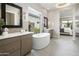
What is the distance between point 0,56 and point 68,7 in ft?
5.90

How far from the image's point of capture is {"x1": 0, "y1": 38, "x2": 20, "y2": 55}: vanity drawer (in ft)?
6.27

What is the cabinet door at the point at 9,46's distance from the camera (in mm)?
1879

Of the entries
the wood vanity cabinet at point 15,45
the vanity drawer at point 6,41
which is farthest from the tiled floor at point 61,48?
the vanity drawer at point 6,41

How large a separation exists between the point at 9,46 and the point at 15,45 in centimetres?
19

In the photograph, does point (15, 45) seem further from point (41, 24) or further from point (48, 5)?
point (48, 5)

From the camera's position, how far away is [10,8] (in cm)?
242

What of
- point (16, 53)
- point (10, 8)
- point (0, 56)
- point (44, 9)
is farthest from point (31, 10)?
point (0, 56)

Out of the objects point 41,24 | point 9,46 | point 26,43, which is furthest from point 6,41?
point 41,24

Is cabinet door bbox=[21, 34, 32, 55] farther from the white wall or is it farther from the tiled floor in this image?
the white wall

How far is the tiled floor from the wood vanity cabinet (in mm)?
318

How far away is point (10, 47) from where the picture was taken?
2.06 meters

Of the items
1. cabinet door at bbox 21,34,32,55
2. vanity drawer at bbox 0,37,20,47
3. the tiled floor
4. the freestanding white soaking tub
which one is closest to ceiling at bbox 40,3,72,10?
the freestanding white soaking tub

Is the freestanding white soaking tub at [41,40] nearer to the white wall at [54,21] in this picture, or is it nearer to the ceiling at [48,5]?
the white wall at [54,21]

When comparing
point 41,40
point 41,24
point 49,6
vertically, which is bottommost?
point 41,40
